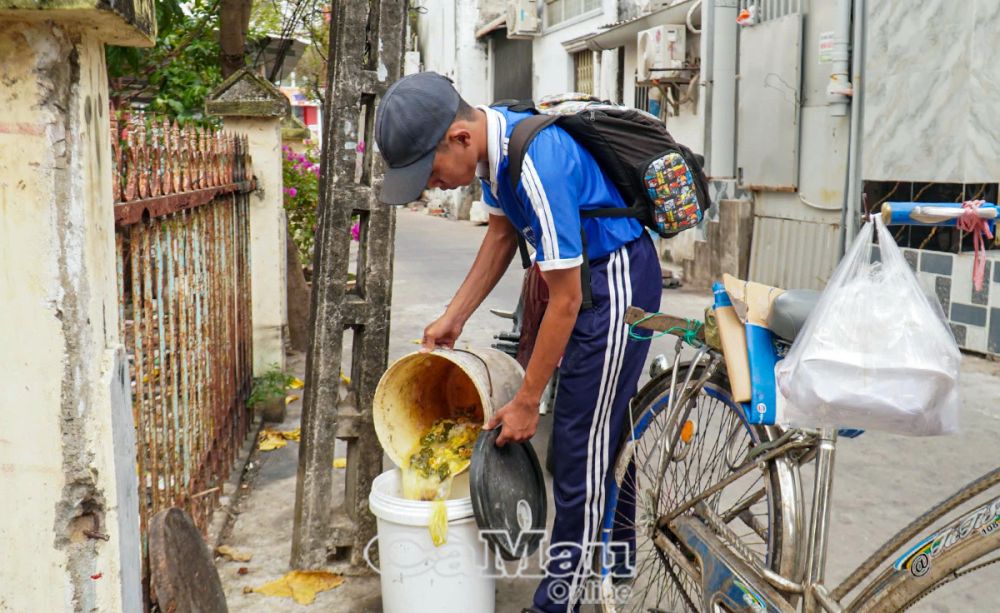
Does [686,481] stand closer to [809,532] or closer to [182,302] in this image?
[809,532]

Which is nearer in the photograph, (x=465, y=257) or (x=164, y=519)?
(x=164, y=519)

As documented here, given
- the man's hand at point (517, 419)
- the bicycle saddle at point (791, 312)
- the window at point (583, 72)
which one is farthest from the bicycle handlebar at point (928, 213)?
the window at point (583, 72)

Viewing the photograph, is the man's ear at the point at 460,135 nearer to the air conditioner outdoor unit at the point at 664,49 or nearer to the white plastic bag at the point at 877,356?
the white plastic bag at the point at 877,356

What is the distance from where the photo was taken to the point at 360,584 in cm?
353

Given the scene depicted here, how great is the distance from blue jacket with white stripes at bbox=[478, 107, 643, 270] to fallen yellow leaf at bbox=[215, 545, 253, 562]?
1716mm

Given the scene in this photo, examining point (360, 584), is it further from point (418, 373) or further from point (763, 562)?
point (763, 562)

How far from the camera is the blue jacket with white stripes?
2605 millimetres

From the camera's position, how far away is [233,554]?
373 centimetres

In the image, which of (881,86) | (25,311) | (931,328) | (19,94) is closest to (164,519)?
(25,311)

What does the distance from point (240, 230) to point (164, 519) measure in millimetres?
2645

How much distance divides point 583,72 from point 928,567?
14.8 meters

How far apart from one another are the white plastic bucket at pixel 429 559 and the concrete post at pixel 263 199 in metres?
2.78

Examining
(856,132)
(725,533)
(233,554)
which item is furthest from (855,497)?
(856,132)

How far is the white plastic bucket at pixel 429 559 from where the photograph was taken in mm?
2881
